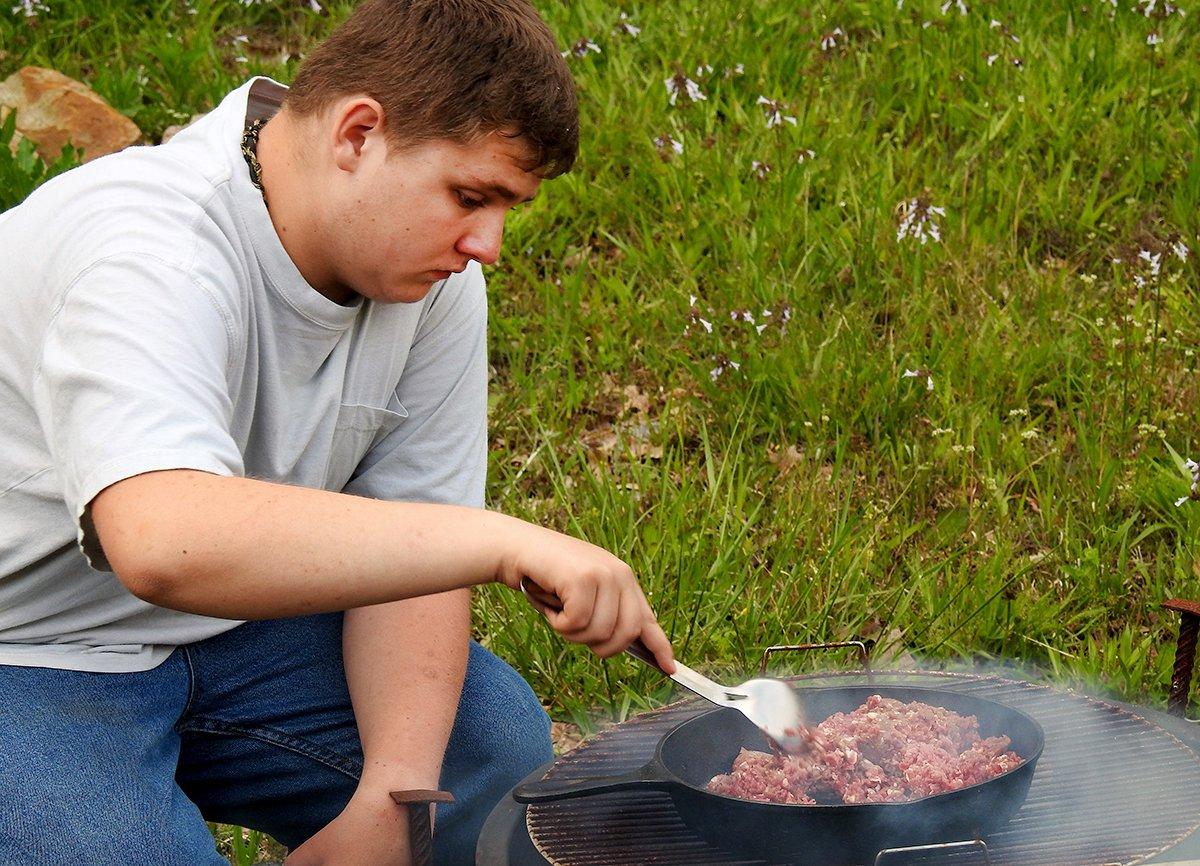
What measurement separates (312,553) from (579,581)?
31 cm

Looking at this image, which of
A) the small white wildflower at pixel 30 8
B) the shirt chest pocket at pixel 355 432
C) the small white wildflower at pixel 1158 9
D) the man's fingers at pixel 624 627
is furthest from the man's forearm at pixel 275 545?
the small white wildflower at pixel 30 8

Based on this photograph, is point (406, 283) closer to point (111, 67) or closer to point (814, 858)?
point (814, 858)

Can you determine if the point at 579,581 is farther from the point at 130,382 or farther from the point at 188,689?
the point at 188,689

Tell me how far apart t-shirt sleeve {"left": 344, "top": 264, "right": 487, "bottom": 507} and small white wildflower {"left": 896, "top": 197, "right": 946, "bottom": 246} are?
6.16ft

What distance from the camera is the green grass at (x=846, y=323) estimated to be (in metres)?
3.32

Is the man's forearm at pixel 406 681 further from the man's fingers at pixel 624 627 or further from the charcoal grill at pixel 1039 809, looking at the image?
the man's fingers at pixel 624 627

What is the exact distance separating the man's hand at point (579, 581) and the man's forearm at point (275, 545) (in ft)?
0.08

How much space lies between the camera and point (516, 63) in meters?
1.97

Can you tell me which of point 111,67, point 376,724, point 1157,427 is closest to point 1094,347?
point 1157,427

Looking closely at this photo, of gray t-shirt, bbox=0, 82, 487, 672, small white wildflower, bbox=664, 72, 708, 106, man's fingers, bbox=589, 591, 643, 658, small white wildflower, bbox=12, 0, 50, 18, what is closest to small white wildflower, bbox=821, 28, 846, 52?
small white wildflower, bbox=664, 72, 708, 106

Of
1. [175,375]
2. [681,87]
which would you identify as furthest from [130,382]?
[681,87]

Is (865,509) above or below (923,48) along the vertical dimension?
below

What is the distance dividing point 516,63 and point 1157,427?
2360mm

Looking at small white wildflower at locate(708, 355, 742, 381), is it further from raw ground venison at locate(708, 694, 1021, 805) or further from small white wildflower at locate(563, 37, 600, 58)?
raw ground venison at locate(708, 694, 1021, 805)
